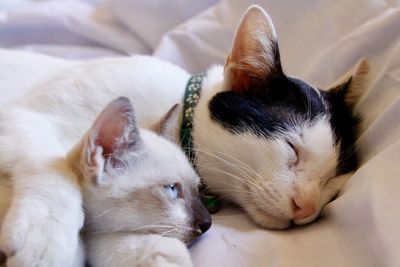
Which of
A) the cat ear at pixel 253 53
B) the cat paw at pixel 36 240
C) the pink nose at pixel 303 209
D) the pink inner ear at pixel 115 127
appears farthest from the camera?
the cat ear at pixel 253 53

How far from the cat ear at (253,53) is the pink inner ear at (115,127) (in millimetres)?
369

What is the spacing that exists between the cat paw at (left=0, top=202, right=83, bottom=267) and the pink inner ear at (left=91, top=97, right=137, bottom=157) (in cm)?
15

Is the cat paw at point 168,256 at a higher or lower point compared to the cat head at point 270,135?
lower

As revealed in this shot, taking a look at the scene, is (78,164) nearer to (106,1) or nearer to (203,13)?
(203,13)

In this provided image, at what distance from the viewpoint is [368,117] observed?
1.14 m

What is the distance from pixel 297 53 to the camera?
57.6 inches

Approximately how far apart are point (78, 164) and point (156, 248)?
0.20 metres

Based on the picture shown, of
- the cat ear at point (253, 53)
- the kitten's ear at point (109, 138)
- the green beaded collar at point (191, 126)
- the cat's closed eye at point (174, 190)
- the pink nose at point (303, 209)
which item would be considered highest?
the cat ear at point (253, 53)

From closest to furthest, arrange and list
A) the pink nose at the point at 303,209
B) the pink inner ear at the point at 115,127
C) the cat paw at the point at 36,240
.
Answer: the cat paw at the point at 36,240
the pink inner ear at the point at 115,127
the pink nose at the point at 303,209

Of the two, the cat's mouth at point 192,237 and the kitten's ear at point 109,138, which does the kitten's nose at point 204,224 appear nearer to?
the cat's mouth at point 192,237

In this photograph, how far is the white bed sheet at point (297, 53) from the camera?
0.85 metres

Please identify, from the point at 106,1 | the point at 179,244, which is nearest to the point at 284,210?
the point at 179,244

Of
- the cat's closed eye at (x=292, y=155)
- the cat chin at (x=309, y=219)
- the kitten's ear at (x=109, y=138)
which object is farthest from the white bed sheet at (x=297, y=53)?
the kitten's ear at (x=109, y=138)

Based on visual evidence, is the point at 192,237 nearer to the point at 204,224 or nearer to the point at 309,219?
the point at 204,224
